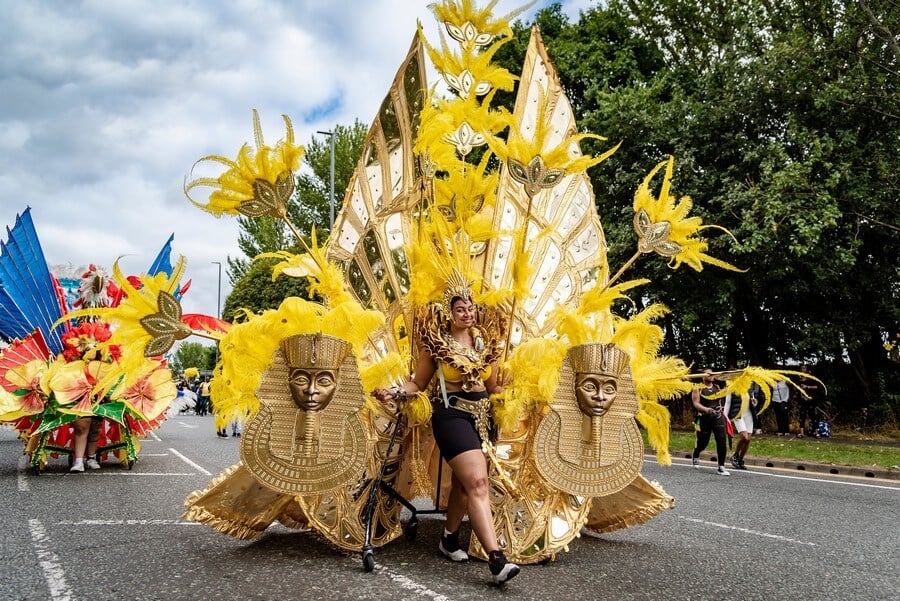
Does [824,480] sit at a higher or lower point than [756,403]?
lower

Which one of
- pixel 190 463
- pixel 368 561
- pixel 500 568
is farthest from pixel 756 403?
pixel 368 561

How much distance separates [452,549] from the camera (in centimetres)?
414

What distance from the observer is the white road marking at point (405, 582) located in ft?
10.9

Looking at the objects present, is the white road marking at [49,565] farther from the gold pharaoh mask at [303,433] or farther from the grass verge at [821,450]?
the grass verge at [821,450]

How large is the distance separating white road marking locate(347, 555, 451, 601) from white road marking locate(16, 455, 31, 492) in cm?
432

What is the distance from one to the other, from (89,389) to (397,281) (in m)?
4.80

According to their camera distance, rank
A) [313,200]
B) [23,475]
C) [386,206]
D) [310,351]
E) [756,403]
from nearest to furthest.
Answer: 1. [310,351]
2. [386,206]
3. [23,475]
4. [756,403]
5. [313,200]

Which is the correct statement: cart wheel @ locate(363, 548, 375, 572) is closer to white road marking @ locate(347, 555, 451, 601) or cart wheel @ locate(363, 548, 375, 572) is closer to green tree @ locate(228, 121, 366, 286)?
white road marking @ locate(347, 555, 451, 601)

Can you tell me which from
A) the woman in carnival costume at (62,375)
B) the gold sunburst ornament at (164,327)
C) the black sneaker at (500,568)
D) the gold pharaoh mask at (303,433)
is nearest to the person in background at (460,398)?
the black sneaker at (500,568)

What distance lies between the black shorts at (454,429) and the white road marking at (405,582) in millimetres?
671

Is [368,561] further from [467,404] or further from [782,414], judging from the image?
[782,414]

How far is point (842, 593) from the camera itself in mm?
3656

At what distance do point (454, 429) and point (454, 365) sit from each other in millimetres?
362

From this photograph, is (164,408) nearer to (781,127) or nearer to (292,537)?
(292,537)
